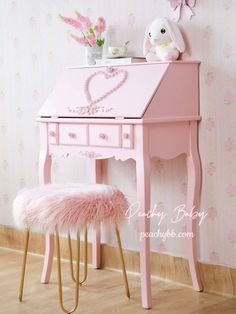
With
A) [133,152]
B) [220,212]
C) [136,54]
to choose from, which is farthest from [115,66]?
[220,212]

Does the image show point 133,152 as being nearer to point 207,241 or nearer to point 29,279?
point 207,241

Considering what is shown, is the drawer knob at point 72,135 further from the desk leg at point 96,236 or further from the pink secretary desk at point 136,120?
the desk leg at point 96,236

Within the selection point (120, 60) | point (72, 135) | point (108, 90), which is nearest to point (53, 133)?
point (72, 135)

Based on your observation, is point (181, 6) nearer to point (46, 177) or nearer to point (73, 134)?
point (73, 134)

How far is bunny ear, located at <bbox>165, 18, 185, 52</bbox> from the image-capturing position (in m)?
3.06

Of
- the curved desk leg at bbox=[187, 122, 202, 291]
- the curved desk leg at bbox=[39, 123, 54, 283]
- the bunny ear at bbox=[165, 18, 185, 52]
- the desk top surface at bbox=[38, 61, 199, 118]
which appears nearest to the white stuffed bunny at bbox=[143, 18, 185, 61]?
the bunny ear at bbox=[165, 18, 185, 52]

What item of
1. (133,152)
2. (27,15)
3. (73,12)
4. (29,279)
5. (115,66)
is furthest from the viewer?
(27,15)

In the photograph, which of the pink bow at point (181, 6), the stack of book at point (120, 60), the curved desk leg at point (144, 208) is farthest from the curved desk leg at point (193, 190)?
the pink bow at point (181, 6)

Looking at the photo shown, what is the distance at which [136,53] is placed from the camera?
3314 millimetres

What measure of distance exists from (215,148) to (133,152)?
16.1 inches

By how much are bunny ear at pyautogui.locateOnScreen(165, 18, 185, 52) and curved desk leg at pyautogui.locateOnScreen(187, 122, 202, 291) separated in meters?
0.35

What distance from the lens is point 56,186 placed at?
2.98m

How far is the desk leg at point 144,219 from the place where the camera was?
2859 millimetres

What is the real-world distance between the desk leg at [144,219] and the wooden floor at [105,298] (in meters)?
0.07
